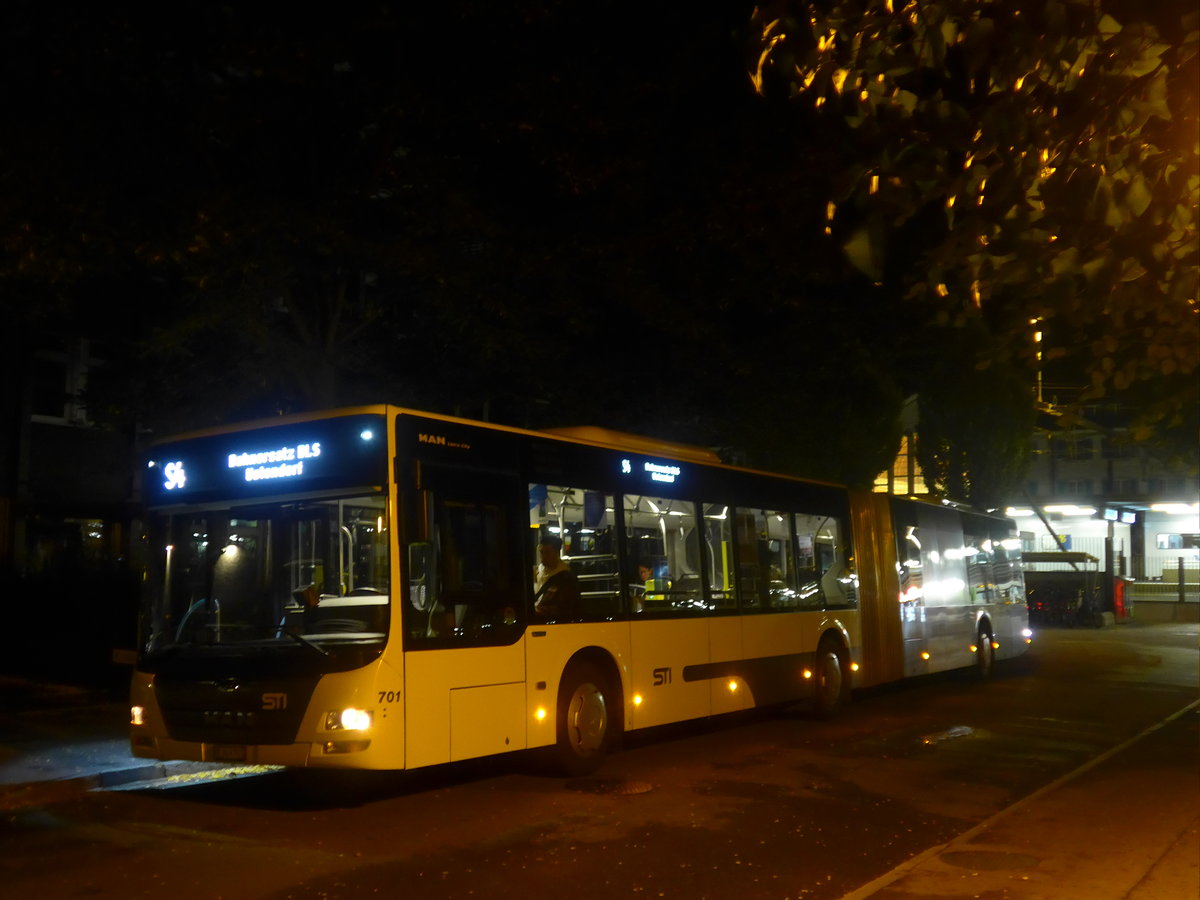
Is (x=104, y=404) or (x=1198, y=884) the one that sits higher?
(x=104, y=404)

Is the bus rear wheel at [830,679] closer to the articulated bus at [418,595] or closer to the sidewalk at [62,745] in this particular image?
the articulated bus at [418,595]

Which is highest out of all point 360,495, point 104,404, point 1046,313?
point 104,404

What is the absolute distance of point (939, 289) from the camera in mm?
6711

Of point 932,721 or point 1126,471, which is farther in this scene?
point 1126,471

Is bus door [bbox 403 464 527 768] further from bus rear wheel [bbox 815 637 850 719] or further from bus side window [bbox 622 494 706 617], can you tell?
bus rear wheel [bbox 815 637 850 719]

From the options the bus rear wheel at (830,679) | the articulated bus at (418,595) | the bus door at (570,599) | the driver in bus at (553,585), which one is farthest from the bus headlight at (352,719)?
the bus rear wheel at (830,679)

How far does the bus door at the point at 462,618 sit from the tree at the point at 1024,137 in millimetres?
4391

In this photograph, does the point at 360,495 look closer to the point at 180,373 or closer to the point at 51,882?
the point at 51,882

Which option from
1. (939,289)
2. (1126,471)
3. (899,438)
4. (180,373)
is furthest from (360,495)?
(1126,471)

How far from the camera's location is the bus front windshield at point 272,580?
9.36m

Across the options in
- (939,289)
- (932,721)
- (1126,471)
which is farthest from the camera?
(1126,471)

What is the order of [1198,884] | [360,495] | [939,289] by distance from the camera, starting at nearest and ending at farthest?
[939,289] < [1198,884] < [360,495]

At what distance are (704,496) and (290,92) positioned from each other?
6.61 m

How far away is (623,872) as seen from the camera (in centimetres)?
784
